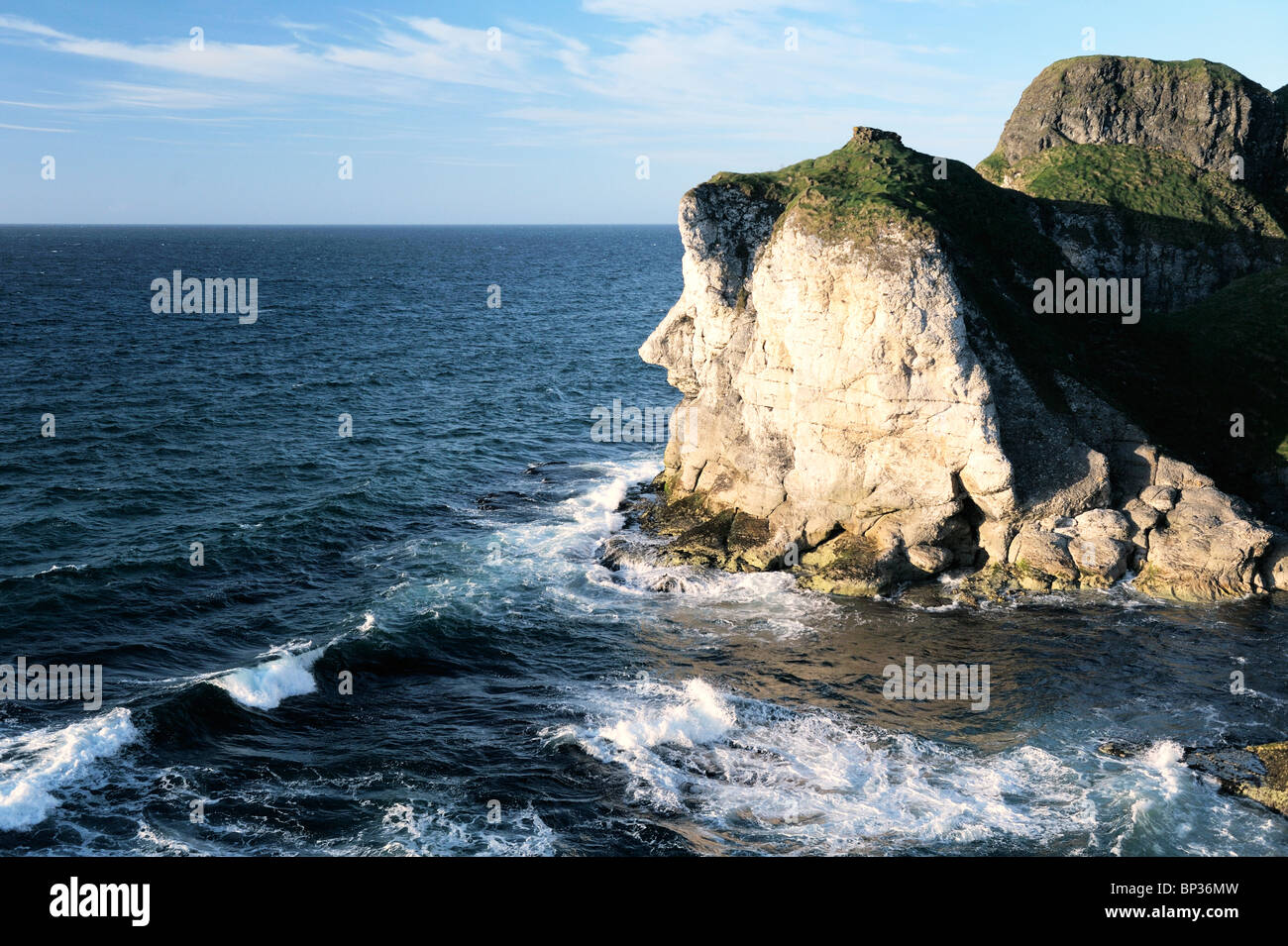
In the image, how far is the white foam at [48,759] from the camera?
95.1 ft

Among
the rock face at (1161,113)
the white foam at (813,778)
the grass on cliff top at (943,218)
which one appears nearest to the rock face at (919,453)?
the grass on cliff top at (943,218)

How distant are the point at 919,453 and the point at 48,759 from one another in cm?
3534

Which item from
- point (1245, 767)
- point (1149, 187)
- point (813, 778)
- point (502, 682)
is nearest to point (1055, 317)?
point (1149, 187)

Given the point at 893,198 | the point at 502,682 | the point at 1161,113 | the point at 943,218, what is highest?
the point at 1161,113

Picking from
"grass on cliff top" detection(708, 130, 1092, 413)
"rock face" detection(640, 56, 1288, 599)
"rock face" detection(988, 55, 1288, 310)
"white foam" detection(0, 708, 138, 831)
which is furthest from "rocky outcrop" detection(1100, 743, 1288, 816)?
"rock face" detection(988, 55, 1288, 310)

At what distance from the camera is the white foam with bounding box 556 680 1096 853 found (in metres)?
28.6

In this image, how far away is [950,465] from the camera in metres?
44.2

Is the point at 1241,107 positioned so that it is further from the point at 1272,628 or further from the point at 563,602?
the point at 563,602

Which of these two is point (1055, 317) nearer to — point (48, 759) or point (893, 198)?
point (893, 198)

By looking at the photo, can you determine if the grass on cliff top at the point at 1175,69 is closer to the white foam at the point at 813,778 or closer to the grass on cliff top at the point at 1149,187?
the grass on cliff top at the point at 1149,187

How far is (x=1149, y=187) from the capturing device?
64938 millimetres

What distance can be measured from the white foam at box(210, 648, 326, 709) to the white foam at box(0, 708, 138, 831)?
141 inches

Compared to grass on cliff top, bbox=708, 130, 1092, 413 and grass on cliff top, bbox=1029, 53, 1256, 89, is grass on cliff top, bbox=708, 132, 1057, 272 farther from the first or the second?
grass on cliff top, bbox=1029, 53, 1256, 89

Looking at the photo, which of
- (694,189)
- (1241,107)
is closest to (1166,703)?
(694,189)
